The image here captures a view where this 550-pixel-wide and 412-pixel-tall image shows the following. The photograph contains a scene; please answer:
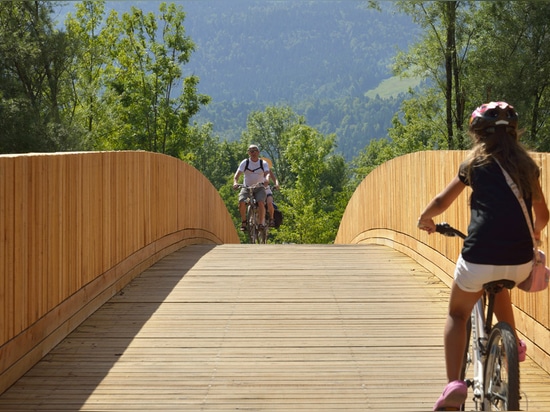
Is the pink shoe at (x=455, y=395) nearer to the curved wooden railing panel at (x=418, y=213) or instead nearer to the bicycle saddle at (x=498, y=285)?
the bicycle saddle at (x=498, y=285)

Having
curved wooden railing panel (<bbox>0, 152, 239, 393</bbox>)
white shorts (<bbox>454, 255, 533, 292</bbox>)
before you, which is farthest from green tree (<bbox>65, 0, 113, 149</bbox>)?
white shorts (<bbox>454, 255, 533, 292</bbox>)

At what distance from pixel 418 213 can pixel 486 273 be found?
22.1 feet

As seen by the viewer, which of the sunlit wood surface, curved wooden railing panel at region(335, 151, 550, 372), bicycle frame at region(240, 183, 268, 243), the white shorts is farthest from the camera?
bicycle frame at region(240, 183, 268, 243)

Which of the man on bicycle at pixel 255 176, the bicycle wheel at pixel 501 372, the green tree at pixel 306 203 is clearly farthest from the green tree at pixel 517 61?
the bicycle wheel at pixel 501 372

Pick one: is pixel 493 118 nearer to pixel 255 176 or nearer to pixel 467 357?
pixel 467 357

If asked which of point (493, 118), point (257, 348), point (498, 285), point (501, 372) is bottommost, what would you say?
point (257, 348)

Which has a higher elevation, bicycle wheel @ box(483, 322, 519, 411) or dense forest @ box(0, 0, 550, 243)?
dense forest @ box(0, 0, 550, 243)

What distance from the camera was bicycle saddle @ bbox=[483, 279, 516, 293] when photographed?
4.26m

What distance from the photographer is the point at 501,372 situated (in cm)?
412

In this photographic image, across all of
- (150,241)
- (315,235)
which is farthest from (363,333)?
(315,235)

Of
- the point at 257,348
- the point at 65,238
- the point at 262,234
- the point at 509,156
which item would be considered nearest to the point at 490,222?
the point at 509,156

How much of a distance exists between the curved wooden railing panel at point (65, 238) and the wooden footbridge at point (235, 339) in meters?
0.03

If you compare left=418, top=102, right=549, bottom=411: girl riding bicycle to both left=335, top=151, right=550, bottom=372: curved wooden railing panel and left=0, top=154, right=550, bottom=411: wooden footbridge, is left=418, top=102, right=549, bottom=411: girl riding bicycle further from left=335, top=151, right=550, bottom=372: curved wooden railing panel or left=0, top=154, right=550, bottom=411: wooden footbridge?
left=335, top=151, right=550, bottom=372: curved wooden railing panel

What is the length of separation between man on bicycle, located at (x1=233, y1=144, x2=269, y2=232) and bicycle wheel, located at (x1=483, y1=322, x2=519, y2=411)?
11810 mm
